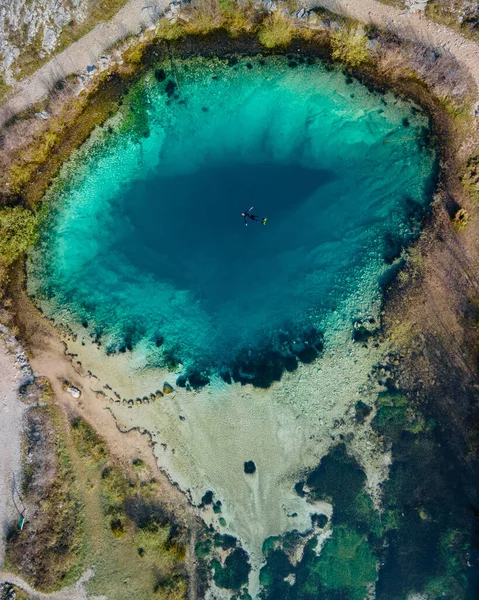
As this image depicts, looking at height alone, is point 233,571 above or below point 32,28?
below

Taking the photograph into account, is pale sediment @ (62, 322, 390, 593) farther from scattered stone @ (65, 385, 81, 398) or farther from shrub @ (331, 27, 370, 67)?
shrub @ (331, 27, 370, 67)

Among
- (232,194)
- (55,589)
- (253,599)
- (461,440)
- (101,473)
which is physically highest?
(232,194)

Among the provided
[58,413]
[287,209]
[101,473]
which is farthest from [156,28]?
[101,473]

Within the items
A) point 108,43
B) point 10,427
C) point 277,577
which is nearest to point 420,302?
point 277,577

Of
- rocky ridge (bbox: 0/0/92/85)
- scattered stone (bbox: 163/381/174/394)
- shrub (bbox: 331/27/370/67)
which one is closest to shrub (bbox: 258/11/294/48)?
shrub (bbox: 331/27/370/67)

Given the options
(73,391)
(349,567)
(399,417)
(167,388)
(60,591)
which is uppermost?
(399,417)

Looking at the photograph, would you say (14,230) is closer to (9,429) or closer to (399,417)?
(9,429)

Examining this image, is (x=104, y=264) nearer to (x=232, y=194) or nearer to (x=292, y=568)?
(x=232, y=194)
